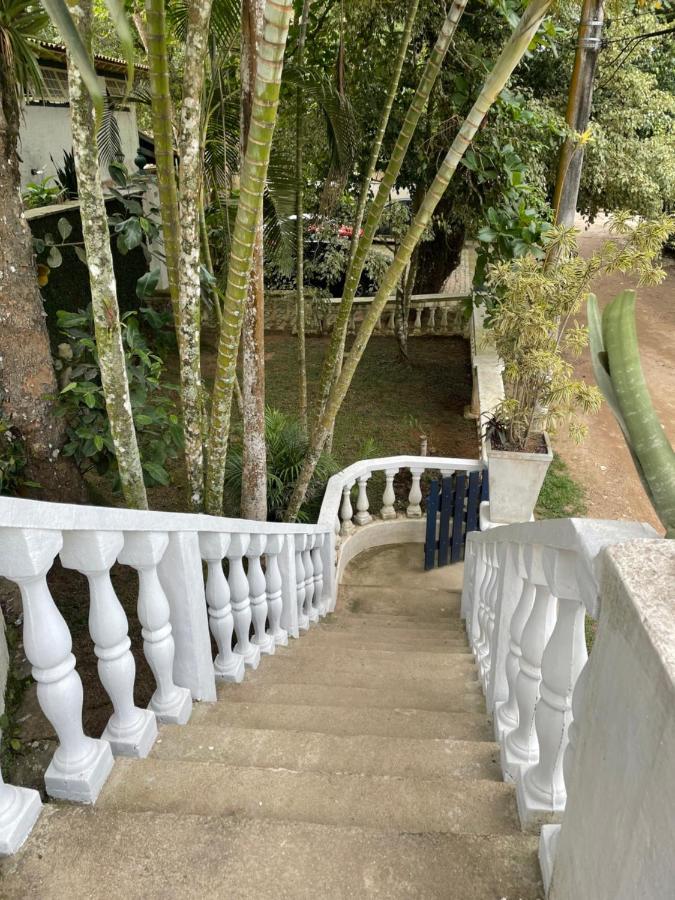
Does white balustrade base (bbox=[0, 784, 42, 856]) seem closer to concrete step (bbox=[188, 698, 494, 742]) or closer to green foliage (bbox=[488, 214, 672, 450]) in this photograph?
concrete step (bbox=[188, 698, 494, 742])

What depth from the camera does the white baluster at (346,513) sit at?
4902mm

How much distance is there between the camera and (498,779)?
154 cm

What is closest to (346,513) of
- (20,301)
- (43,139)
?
(20,301)

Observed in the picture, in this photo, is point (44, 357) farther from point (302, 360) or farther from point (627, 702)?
point (627, 702)

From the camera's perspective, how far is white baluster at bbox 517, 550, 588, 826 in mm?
1112

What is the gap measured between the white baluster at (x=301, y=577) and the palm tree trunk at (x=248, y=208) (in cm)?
62

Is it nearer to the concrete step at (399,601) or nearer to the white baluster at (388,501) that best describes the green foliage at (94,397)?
the concrete step at (399,601)

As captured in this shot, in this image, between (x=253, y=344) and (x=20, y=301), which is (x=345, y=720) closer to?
A: (x=253, y=344)

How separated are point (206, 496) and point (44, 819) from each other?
6.22ft

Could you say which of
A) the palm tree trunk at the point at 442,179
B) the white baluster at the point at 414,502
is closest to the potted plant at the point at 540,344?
the white baluster at the point at 414,502

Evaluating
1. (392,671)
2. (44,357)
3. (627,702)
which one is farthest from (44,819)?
(44,357)

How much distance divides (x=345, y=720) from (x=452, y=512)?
3163 mm

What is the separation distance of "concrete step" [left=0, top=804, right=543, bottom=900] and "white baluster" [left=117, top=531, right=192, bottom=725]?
441 millimetres

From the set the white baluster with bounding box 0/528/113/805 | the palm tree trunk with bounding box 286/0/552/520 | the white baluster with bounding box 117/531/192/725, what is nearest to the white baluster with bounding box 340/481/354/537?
the palm tree trunk with bounding box 286/0/552/520
